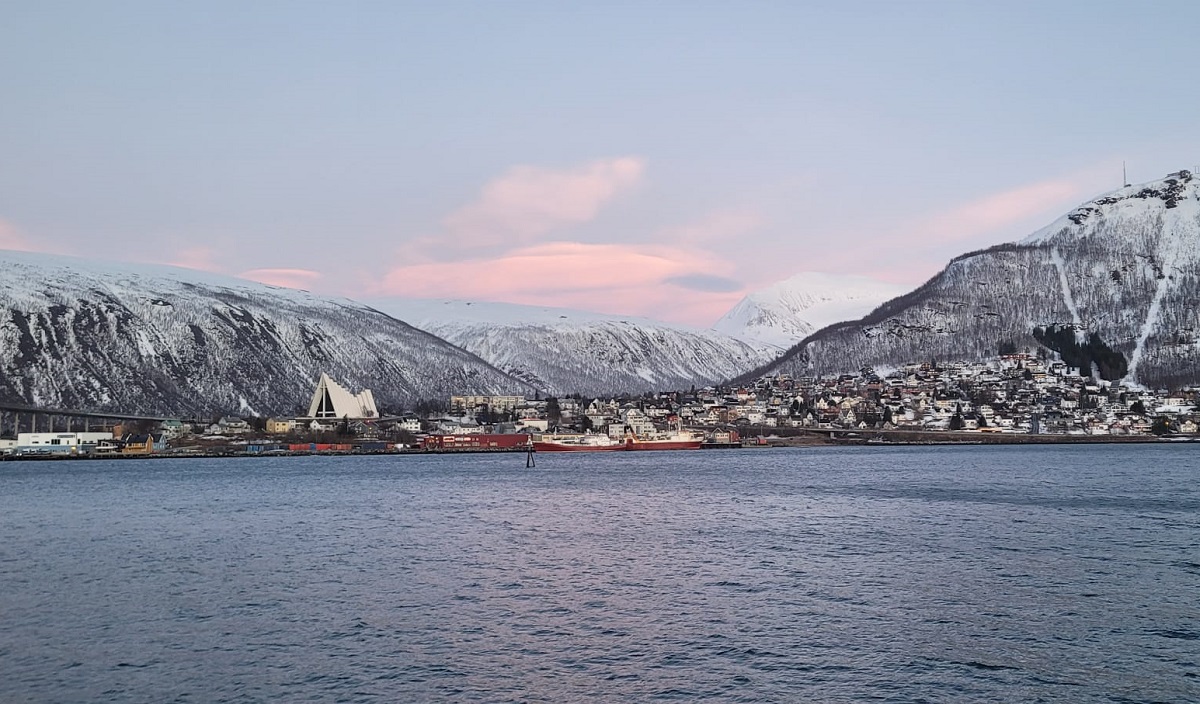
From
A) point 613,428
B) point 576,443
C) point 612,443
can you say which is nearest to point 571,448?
point 576,443

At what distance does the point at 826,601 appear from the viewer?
26922 millimetres

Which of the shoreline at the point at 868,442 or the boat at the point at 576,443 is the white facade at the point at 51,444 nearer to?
the shoreline at the point at 868,442

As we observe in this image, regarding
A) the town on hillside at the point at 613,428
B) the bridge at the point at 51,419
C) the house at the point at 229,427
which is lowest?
the town on hillside at the point at 613,428

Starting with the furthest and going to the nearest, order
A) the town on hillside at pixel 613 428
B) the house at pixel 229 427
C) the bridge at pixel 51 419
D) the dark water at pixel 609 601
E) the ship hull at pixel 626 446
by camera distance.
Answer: the house at pixel 229 427 < the bridge at pixel 51 419 < the ship hull at pixel 626 446 < the town on hillside at pixel 613 428 < the dark water at pixel 609 601

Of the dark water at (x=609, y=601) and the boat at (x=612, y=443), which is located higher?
the boat at (x=612, y=443)

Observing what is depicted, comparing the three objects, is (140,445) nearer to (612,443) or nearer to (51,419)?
(51,419)

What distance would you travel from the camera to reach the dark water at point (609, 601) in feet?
64.6

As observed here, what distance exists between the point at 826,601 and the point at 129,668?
1630 cm

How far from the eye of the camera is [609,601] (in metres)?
27.4

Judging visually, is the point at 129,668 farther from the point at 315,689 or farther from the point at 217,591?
the point at 217,591

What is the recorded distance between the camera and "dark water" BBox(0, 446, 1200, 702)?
775 inches

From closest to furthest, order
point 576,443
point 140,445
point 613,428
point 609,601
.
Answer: point 609,601
point 140,445
point 576,443
point 613,428

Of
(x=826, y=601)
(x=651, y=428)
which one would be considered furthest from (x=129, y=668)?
(x=651, y=428)

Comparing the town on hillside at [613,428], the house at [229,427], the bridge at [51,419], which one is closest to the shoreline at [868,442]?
the town on hillside at [613,428]
